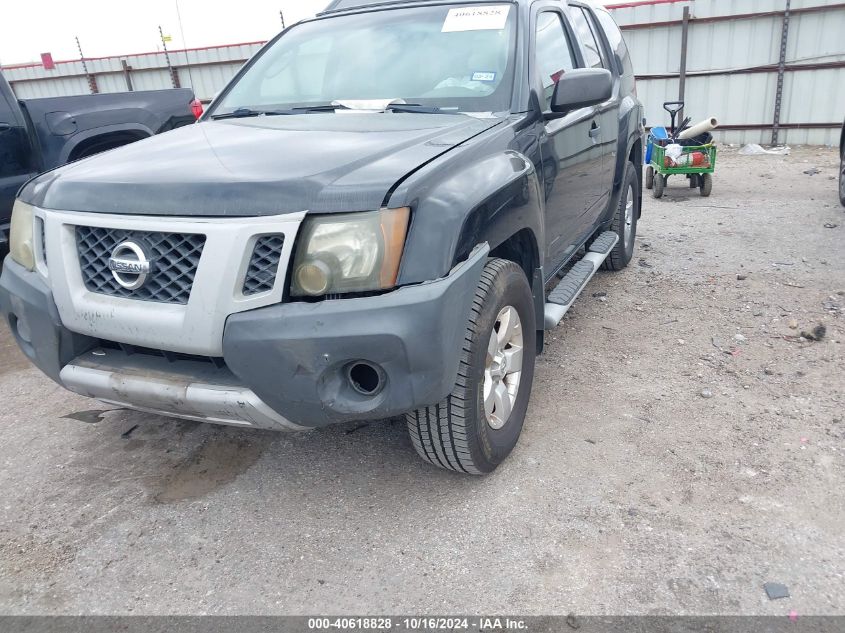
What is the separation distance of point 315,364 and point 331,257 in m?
0.33

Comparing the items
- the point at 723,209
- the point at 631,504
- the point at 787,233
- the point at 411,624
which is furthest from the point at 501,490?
the point at 723,209

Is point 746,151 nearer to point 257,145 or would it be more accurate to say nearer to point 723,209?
point 723,209

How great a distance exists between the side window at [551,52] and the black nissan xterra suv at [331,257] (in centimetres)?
8

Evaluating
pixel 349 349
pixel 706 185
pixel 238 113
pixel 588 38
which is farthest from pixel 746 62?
pixel 349 349

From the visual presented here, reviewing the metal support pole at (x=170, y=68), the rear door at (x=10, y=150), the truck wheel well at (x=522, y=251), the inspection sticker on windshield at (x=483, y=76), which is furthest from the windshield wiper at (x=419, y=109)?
the metal support pole at (x=170, y=68)

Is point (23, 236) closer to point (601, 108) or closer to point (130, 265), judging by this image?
point (130, 265)

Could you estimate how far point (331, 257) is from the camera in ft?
6.67

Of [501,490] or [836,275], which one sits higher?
[501,490]

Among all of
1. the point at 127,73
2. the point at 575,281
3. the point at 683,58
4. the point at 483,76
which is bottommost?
the point at 575,281

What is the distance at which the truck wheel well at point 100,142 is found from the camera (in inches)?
225

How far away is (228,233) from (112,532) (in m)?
1.29

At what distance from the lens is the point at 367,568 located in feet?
7.43

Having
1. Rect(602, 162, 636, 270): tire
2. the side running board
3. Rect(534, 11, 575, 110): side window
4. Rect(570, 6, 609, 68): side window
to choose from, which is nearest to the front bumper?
the side running board

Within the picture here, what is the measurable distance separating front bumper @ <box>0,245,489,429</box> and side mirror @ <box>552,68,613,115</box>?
105 cm
